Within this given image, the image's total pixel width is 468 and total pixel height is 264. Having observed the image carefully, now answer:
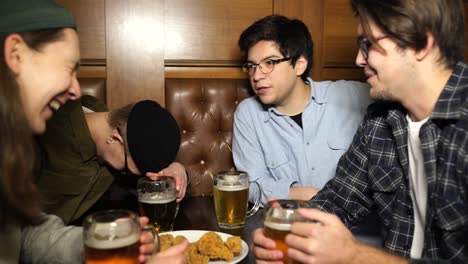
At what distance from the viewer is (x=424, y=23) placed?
1.20 meters

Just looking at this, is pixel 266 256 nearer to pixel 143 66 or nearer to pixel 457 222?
pixel 457 222

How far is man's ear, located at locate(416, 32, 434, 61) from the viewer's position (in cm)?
121

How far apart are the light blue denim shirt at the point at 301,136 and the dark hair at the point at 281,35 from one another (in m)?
0.17

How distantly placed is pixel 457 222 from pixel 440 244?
11 cm

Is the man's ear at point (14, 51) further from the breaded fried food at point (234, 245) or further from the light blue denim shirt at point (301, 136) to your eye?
the light blue denim shirt at point (301, 136)

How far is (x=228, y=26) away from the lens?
7.24ft

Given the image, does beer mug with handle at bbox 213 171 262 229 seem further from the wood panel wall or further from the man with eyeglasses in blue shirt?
the wood panel wall

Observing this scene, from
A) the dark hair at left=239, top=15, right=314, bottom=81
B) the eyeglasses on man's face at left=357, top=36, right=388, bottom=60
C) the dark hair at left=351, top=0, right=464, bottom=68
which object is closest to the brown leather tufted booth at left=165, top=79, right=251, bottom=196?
the dark hair at left=239, top=15, right=314, bottom=81

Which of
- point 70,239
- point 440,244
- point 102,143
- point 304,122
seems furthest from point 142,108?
point 440,244

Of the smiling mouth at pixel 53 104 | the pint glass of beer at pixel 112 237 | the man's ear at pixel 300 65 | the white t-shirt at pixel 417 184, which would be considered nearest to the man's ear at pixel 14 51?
the smiling mouth at pixel 53 104

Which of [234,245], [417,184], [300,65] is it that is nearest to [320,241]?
[234,245]

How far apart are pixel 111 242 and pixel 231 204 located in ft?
1.81

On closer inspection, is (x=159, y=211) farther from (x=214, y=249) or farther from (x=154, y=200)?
(x=214, y=249)

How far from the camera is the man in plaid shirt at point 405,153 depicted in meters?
0.98
